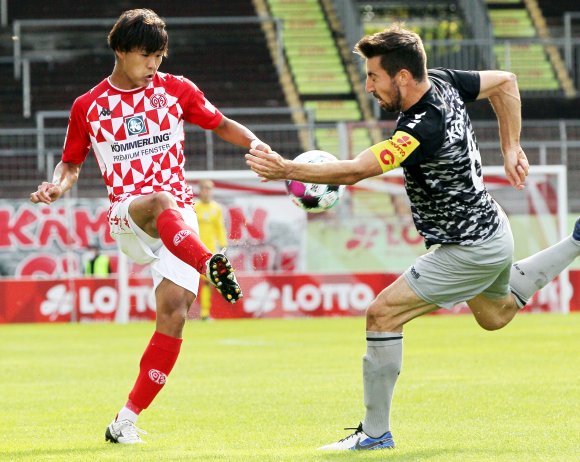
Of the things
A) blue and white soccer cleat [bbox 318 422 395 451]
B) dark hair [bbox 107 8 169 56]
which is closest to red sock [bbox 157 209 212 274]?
dark hair [bbox 107 8 169 56]

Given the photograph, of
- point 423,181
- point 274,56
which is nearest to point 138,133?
point 423,181

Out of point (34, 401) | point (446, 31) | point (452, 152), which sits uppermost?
point (452, 152)

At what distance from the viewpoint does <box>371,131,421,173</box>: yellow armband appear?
20.5ft

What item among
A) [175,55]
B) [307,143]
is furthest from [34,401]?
[175,55]

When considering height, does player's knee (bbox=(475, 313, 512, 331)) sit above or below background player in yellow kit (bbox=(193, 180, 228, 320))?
above

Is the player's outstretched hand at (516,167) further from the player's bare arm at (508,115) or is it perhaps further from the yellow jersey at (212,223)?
the yellow jersey at (212,223)

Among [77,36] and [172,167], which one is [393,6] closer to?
[77,36]

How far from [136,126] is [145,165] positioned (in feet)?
0.76

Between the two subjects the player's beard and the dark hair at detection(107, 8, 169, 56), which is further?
the dark hair at detection(107, 8, 169, 56)

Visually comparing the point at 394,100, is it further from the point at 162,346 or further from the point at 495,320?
the point at 162,346

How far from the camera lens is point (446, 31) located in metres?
35.6

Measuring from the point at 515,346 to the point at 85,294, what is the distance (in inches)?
334

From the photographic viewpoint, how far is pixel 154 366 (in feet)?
24.1

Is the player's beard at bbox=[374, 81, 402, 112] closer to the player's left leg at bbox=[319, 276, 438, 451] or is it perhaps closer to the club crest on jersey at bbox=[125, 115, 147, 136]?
the player's left leg at bbox=[319, 276, 438, 451]
